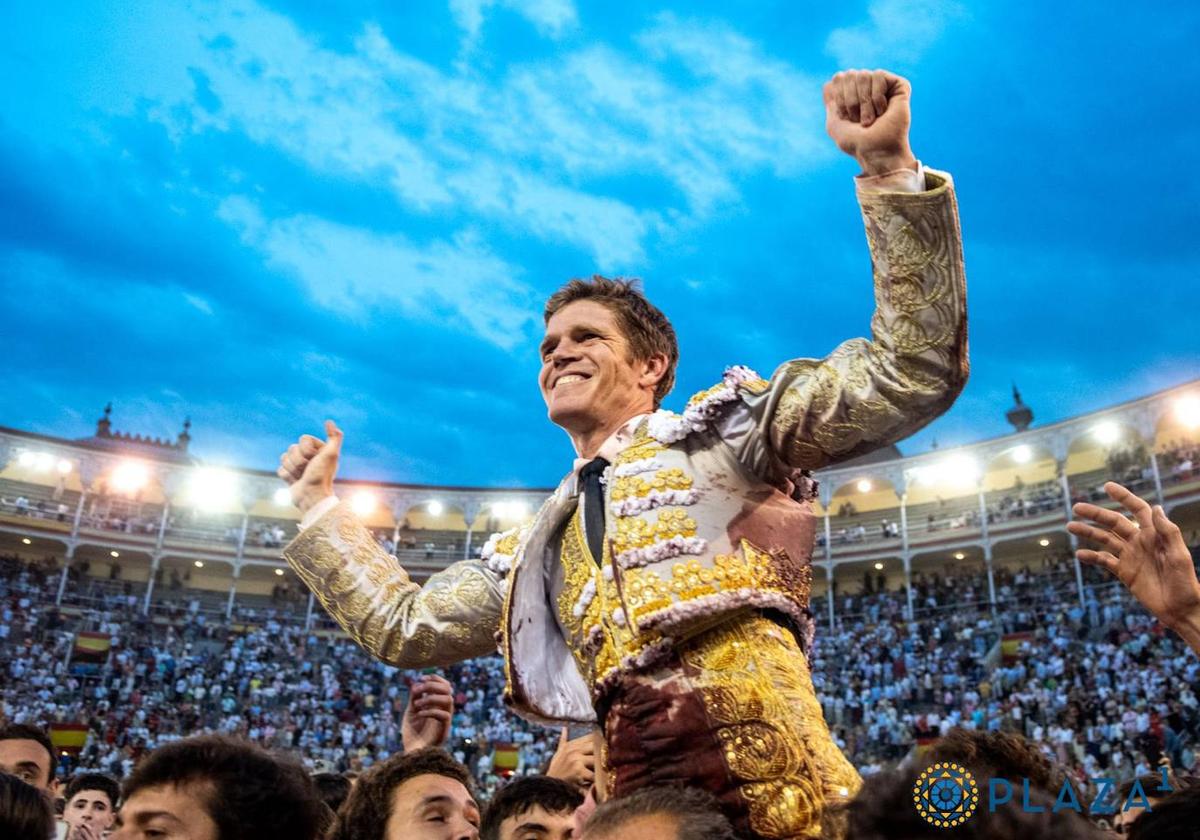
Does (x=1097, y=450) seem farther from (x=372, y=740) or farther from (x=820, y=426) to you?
(x=820, y=426)

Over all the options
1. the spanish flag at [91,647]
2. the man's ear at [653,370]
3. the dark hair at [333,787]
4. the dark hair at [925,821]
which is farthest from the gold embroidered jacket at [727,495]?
the spanish flag at [91,647]

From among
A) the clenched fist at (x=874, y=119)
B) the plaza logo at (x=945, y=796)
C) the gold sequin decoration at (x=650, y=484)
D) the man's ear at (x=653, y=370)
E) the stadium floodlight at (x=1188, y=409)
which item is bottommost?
the plaza logo at (x=945, y=796)

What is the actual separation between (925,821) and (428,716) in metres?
2.56

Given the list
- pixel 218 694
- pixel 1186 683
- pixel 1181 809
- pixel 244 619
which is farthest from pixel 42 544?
pixel 1181 809

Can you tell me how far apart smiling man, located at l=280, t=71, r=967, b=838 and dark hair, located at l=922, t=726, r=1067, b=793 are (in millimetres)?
356

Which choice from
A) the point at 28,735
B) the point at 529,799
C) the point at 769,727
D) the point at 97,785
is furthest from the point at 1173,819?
the point at 97,785

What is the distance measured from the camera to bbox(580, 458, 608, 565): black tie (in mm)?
2553

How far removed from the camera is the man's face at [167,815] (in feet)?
7.61

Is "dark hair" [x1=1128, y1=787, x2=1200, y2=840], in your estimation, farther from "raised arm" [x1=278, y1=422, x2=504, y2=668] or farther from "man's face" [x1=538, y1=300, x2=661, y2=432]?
"raised arm" [x1=278, y1=422, x2=504, y2=668]

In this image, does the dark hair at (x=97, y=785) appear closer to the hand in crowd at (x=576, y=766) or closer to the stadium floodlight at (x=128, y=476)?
the hand in crowd at (x=576, y=766)

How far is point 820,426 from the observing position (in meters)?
2.20

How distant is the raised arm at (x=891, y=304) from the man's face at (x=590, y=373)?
674 mm

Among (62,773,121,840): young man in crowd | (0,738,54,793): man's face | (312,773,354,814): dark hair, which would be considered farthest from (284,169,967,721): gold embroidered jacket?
(62,773,121,840): young man in crowd

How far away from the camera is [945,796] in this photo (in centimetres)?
142
